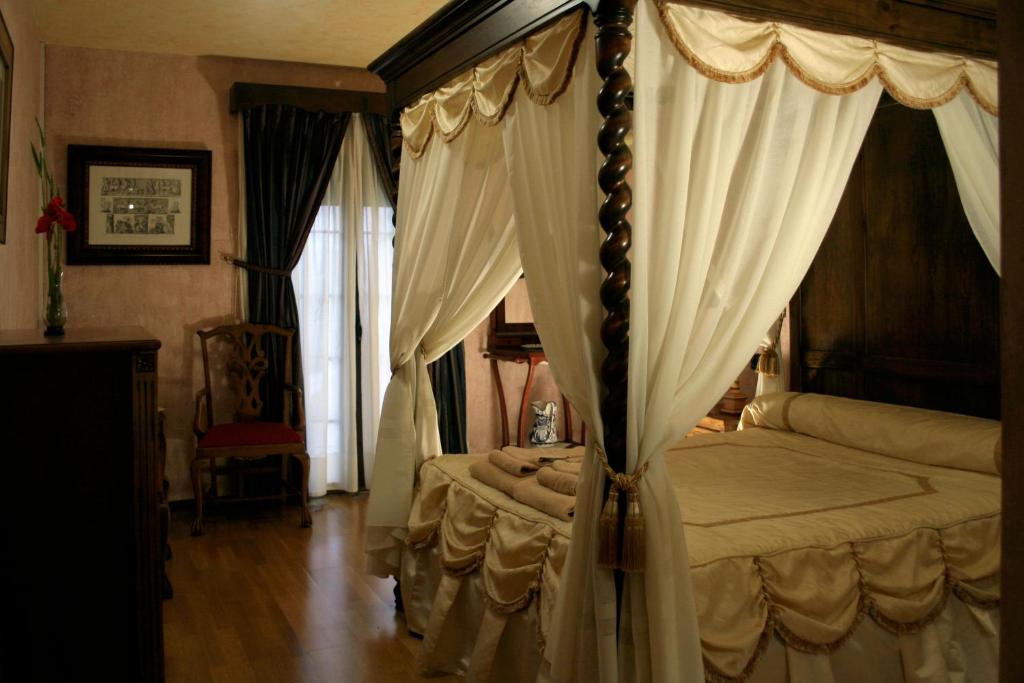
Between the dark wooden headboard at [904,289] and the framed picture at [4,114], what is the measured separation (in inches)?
134

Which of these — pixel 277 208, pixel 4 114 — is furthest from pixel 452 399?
pixel 4 114

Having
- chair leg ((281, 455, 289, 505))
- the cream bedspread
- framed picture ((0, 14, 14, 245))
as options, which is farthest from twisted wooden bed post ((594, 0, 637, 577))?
chair leg ((281, 455, 289, 505))

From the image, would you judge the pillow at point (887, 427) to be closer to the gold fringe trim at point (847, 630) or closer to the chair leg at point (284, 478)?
the gold fringe trim at point (847, 630)

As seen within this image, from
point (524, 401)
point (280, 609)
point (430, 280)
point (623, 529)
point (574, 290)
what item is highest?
point (430, 280)

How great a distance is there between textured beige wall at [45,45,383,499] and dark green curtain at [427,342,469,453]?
1.36 meters

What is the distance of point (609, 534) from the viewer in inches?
84.9

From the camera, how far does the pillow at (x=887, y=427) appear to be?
3.12 meters

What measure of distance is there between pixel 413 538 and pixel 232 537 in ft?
5.96

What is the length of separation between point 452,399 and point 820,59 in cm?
371

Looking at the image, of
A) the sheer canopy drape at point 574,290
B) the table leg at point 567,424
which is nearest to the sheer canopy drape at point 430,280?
the sheer canopy drape at point 574,290

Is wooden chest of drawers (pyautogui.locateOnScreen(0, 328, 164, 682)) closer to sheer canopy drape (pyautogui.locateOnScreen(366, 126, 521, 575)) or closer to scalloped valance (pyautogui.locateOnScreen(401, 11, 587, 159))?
scalloped valance (pyautogui.locateOnScreen(401, 11, 587, 159))

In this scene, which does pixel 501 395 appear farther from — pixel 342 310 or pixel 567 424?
pixel 342 310

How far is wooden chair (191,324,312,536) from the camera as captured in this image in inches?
185

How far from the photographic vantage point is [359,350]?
5.64 metres
